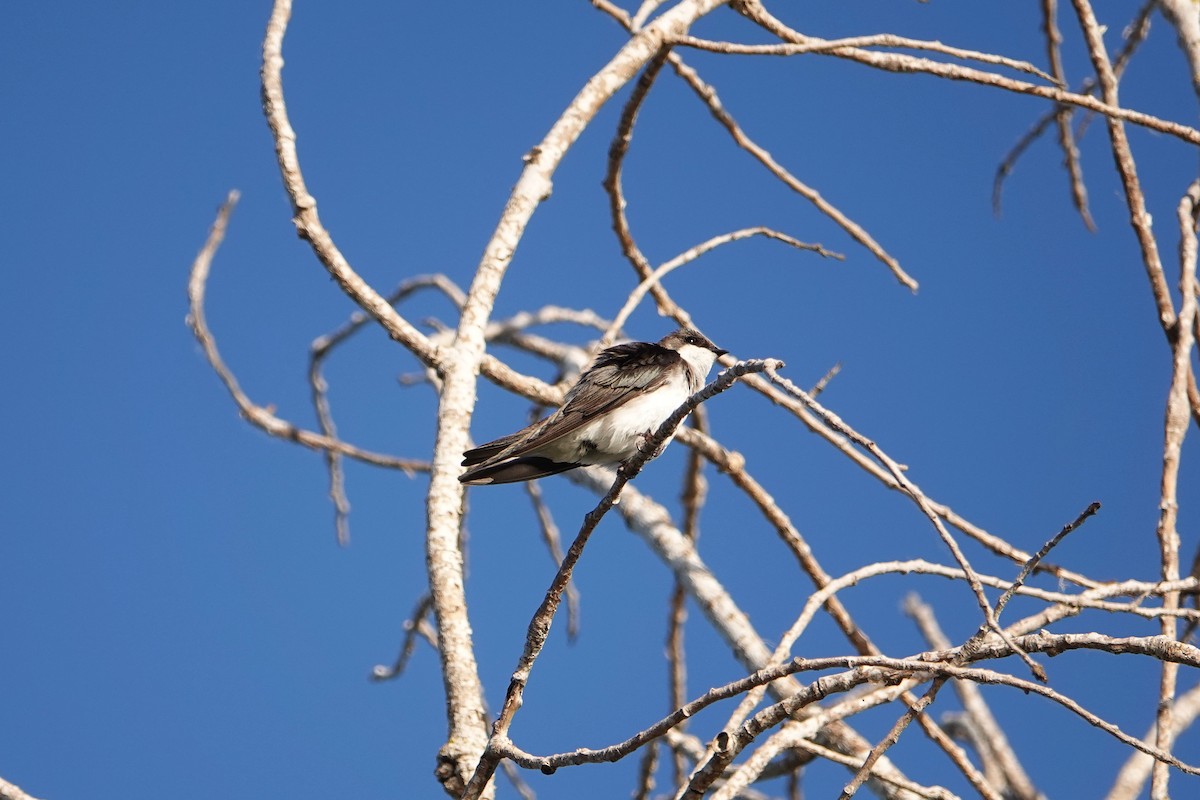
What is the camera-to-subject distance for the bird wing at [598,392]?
5.12 meters

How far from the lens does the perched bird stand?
5.18 metres

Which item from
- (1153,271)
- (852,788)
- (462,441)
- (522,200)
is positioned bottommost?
(852,788)

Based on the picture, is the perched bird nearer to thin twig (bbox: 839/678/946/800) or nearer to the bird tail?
the bird tail

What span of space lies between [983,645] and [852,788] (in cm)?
55

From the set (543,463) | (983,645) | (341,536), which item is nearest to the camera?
(983,645)

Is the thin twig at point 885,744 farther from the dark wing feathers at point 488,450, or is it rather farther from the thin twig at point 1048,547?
the dark wing feathers at point 488,450

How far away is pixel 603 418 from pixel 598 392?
139 mm

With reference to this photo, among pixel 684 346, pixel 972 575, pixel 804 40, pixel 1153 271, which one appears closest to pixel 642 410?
pixel 684 346

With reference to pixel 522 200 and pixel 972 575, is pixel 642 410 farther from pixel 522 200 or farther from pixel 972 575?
pixel 972 575

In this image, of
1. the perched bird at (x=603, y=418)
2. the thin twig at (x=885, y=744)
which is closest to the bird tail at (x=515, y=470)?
the perched bird at (x=603, y=418)

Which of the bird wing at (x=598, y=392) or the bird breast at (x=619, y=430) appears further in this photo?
the bird breast at (x=619, y=430)

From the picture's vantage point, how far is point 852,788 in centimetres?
283

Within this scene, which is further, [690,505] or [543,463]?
[690,505]

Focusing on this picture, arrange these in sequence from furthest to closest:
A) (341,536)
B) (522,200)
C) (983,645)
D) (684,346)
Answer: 1. (341,536)
2. (684,346)
3. (522,200)
4. (983,645)
